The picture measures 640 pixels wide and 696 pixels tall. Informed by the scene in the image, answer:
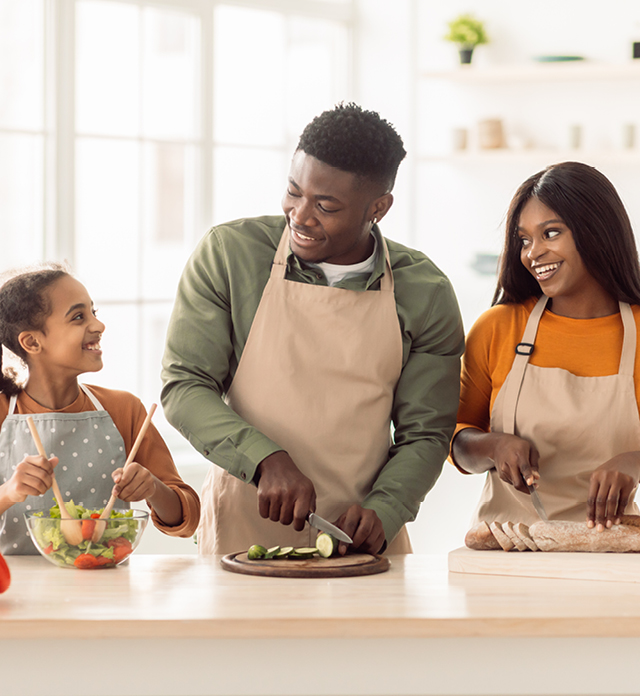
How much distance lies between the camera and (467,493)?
12.8ft

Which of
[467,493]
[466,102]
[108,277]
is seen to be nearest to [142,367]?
[108,277]

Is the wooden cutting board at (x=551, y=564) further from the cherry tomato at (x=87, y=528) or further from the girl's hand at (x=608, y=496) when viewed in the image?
the cherry tomato at (x=87, y=528)

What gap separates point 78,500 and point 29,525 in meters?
0.24

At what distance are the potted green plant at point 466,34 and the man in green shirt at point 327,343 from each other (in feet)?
8.34

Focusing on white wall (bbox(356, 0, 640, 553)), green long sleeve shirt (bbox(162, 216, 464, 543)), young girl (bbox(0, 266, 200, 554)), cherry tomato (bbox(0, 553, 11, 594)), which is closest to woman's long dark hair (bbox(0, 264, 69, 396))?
young girl (bbox(0, 266, 200, 554))

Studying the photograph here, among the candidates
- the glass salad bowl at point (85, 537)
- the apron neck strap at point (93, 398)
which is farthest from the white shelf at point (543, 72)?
the glass salad bowl at point (85, 537)

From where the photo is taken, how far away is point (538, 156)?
396 cm

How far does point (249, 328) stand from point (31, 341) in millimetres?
420

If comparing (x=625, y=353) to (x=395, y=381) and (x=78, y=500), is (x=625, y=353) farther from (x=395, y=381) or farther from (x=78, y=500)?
(x=78, y=500)

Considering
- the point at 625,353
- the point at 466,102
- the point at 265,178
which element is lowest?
the point at 625,353

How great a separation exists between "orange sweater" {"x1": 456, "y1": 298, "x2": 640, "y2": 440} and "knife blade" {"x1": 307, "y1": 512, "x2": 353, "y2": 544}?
44 cm

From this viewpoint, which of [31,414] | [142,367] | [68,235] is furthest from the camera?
[142,367]

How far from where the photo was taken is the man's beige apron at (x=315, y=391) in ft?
5.37

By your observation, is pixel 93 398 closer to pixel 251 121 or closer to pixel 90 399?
pixel 90 399
